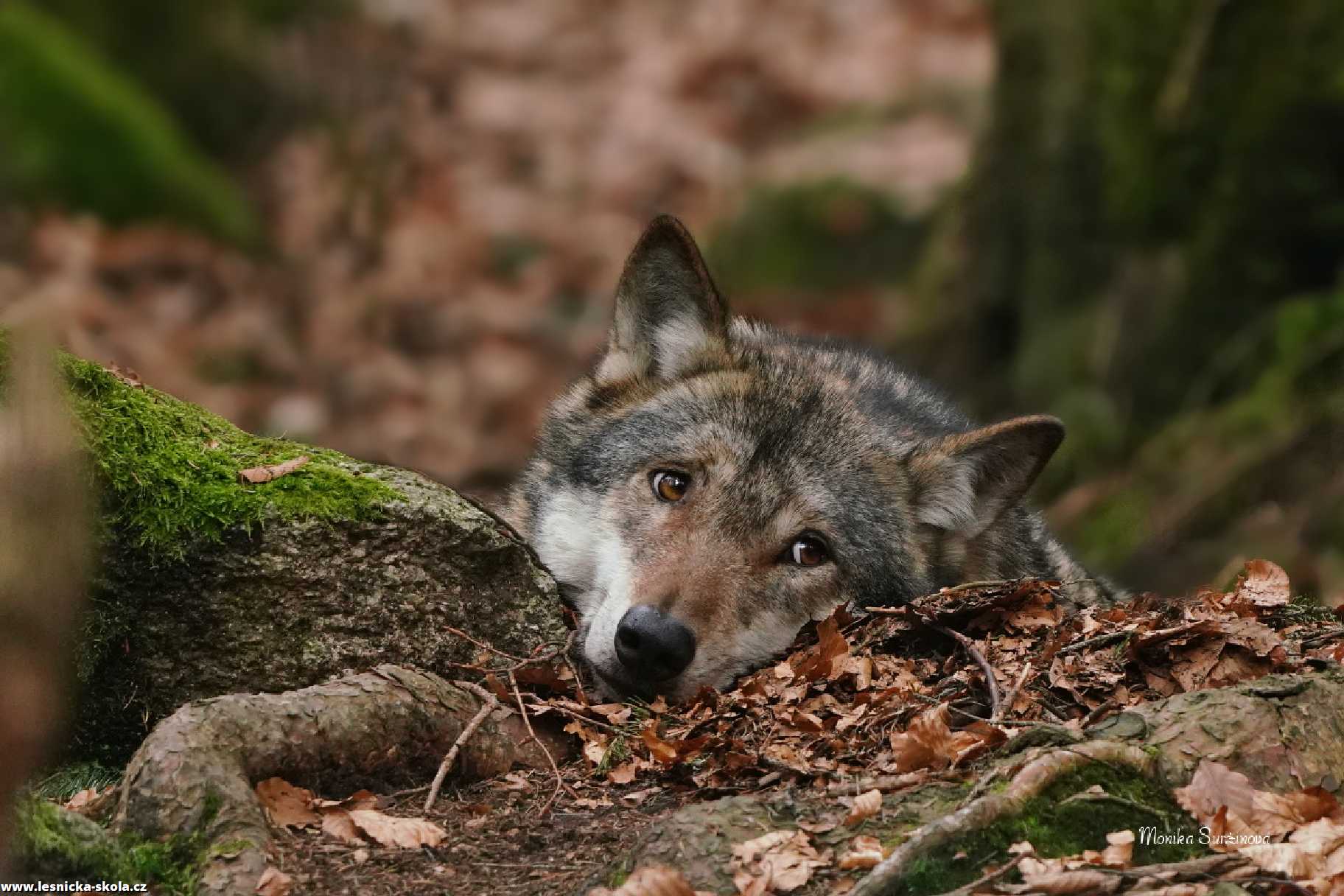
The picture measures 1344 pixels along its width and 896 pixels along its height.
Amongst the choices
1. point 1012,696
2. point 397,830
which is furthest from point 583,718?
point 1012,696

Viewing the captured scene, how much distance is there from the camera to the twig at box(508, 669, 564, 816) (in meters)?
4.73

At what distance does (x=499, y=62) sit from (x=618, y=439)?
1792 centimetres

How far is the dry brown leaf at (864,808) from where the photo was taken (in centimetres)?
396

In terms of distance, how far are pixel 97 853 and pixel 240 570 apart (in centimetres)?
139

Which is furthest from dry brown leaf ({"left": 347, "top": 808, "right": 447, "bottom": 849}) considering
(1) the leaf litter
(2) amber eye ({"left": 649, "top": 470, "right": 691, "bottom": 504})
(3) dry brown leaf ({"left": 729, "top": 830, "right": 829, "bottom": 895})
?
(2) amber eye ({"left": 649, "top": 470, "right": 691, "bottom": 504})

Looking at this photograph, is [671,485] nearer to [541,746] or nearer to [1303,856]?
[541,746]

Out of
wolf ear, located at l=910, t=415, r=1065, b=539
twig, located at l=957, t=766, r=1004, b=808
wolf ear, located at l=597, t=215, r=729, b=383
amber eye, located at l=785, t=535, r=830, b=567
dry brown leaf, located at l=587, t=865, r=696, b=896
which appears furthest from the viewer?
wolf ear, located at l=597, t=215, r=729, b=383

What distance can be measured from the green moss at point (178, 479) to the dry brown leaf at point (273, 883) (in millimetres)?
1529

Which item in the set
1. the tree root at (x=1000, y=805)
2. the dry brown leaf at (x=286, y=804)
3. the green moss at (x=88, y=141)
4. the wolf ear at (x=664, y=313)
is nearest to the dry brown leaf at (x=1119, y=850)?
the tree root at (x=1000, y=805)

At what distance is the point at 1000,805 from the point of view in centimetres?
378

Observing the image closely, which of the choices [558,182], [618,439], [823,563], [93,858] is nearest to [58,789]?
[93,858]

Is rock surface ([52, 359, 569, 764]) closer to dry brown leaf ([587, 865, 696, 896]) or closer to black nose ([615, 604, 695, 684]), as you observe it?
black nose ([615, 604, 695, 684])

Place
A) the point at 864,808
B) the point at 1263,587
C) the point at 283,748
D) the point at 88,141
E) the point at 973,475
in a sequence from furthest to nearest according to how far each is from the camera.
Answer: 1. the point at 88,141
2. the point at 973,475
3. the point at 1263,587
4. the point at 283,748
5. the point at 864,808

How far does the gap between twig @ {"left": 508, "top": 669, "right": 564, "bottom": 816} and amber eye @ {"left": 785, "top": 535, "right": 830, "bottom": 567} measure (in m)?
1.32
